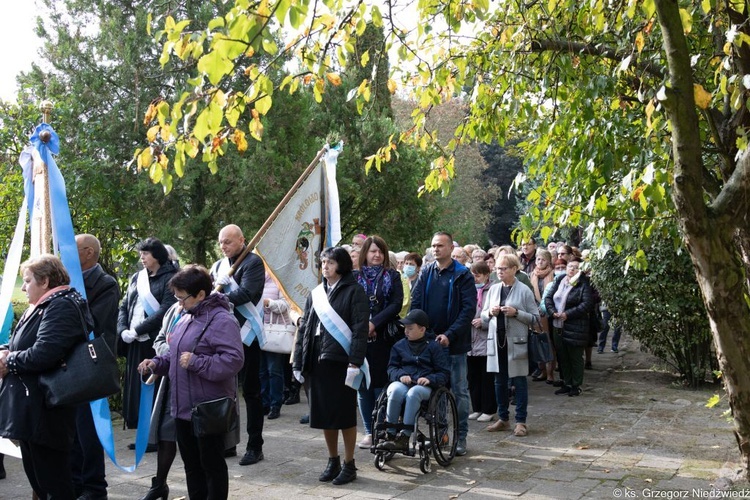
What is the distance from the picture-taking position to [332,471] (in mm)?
6699

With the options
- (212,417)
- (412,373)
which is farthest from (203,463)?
(412,373)

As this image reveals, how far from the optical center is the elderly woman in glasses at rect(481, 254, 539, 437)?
27.6 feet

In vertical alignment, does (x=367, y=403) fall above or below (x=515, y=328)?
below

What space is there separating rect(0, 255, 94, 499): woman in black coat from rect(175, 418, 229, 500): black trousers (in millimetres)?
735

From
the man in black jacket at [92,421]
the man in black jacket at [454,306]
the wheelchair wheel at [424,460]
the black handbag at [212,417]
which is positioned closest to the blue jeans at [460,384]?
the man in black jacket at [454,306]

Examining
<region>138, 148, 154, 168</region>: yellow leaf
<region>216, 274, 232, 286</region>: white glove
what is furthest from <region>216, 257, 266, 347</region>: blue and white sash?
<region>138, 148, 154, 168</region>: yellow leaf

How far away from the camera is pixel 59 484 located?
5156mm

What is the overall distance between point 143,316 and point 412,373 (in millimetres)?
2550

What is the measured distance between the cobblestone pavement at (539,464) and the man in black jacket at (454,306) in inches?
21.6

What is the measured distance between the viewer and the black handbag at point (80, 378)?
495 centimetres

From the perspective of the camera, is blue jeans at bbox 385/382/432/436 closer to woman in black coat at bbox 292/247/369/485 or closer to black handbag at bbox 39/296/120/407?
woman in black coat at bbox 292/247/369/485

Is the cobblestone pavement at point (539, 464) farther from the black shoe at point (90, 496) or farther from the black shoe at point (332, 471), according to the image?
the black shoe at point (90, 496)

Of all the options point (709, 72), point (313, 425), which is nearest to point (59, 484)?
point (313, 425)

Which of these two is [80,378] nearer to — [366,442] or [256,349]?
[256,349]
